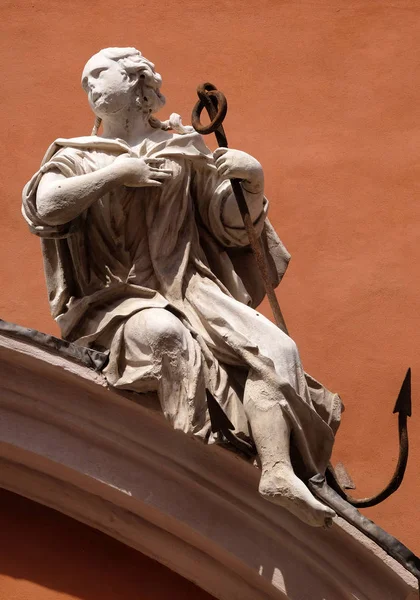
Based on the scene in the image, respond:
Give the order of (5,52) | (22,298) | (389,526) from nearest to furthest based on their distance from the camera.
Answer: (389,526)
(22,298)
(5,52)

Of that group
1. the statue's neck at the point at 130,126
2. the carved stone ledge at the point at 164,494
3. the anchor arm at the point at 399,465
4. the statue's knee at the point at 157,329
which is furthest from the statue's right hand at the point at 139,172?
the anchor arm at the point at 399,465

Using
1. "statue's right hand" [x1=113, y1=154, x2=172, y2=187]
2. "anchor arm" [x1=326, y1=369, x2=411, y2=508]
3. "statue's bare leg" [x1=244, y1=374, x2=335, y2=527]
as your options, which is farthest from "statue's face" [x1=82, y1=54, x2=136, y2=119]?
"anchor arm" [x1=326, y1=369, x2=411, y2=508]

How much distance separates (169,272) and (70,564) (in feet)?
2.68

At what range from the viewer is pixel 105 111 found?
20.5 ft

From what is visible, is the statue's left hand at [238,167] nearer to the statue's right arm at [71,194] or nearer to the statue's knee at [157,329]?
the statue's right arm at [71,194]

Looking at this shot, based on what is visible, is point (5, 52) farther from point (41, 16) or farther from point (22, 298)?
point (22, 298)

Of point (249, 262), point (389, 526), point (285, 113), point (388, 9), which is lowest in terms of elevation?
point (389, 526)

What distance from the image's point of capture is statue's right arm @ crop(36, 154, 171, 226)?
19.6 feet

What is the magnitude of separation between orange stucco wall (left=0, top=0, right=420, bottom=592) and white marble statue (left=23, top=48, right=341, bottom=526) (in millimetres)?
697

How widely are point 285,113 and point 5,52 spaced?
945mm

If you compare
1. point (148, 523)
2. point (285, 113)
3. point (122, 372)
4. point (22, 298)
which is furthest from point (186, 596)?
point (285, 113)

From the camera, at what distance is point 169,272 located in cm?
615

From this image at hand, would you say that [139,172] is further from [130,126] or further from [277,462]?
[277,462]

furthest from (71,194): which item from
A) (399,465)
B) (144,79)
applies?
(399,465)
